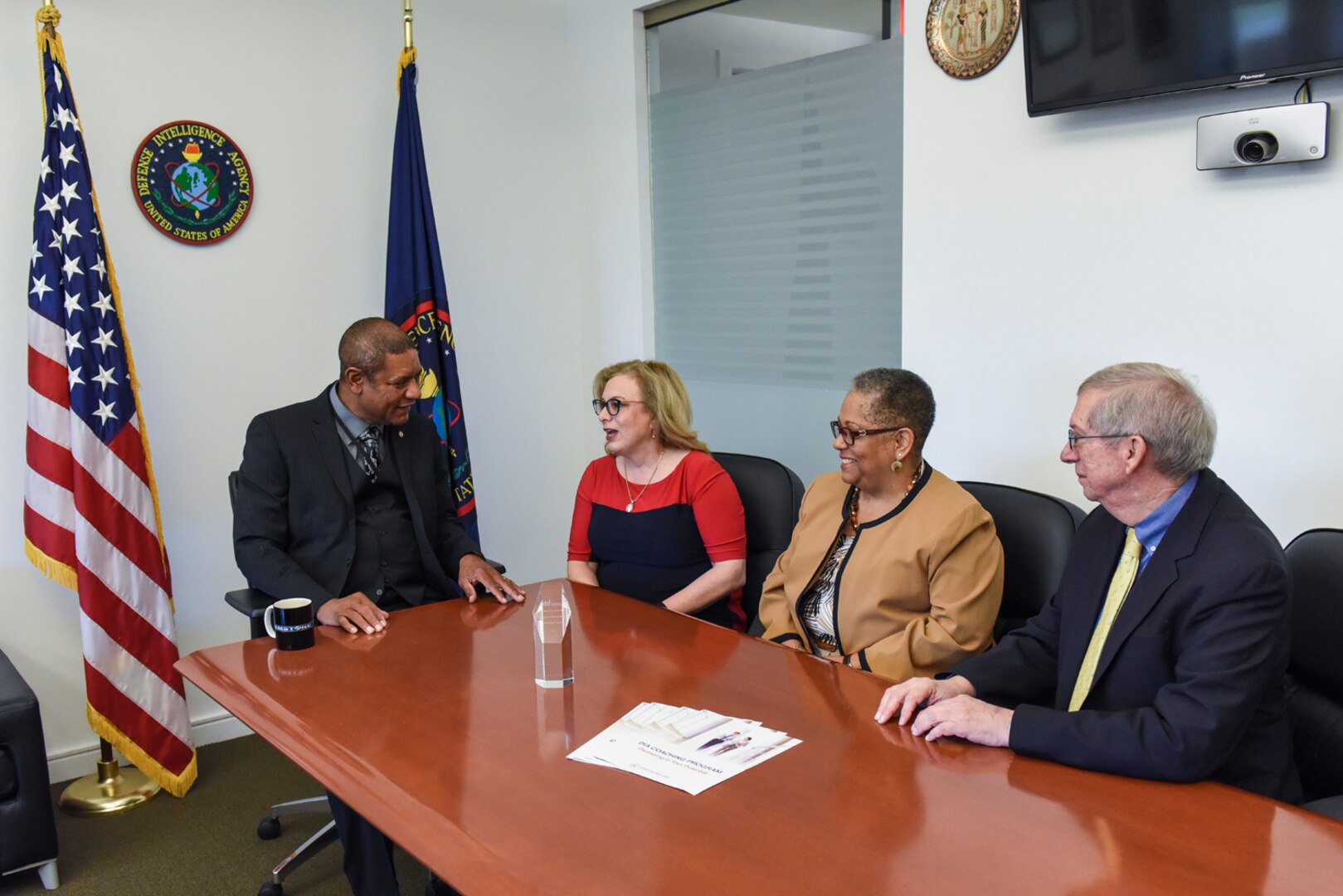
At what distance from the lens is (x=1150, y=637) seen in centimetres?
190

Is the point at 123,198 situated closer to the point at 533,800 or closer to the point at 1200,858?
the point at 533,800

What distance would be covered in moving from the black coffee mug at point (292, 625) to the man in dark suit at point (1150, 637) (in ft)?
4.10

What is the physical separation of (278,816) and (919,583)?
2.00 meters

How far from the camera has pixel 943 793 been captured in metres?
1.64

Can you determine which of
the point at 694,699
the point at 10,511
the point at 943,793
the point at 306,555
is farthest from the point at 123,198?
the point at 943,793

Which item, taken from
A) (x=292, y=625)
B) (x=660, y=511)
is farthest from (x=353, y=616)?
(x=660, y=511)

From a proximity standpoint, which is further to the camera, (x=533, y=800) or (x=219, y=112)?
(x=219, y=112)

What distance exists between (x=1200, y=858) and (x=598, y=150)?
3931 mm

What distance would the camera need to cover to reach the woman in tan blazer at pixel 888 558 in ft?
8.17

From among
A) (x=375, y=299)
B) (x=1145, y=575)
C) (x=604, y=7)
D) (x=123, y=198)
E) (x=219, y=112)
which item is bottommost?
(x=1145, y=575)

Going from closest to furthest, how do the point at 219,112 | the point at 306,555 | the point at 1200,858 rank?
1. the point at 1200,858
2. the point at 306,555
3. the point at 219,112

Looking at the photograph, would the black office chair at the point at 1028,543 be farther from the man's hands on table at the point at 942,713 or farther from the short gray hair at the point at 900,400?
the man's hands on table at the point at 942,713

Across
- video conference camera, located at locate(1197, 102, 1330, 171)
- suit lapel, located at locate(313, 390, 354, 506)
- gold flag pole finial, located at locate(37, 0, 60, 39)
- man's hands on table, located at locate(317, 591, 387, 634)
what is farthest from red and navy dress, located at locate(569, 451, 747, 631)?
gold flag pole finial, located at locate(37, 0, 60, 39)

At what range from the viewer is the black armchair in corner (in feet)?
9.84
